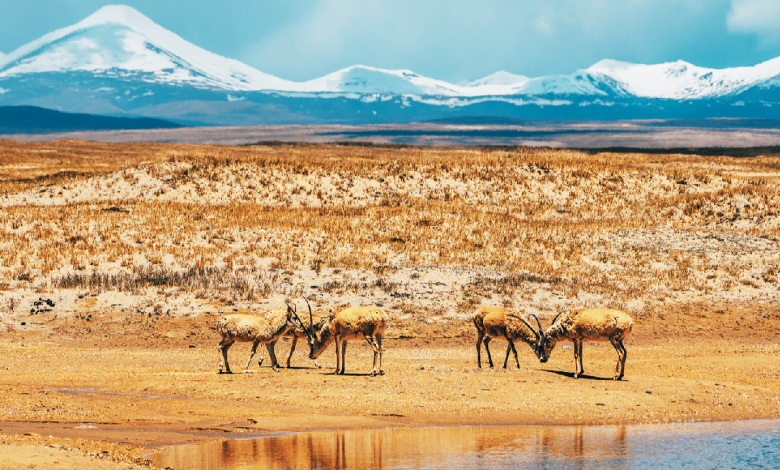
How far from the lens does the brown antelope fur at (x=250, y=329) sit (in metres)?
20.3

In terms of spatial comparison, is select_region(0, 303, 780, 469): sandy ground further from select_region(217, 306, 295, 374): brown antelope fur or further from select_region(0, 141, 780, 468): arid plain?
select_region(217, 306, 295, 374): brown antelope fur

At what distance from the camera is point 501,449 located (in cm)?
1463

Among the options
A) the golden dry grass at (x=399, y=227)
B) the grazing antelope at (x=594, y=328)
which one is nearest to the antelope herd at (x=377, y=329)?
the grazing antelope at (x=594, y=328)

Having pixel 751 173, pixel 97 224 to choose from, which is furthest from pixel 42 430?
pixel 751 173

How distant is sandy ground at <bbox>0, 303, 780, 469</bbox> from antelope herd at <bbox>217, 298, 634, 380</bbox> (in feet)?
2.25

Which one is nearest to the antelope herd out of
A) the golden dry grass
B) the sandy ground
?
the sandy ground

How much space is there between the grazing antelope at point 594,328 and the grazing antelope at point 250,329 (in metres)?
7.14

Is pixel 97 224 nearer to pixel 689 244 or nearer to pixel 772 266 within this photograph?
pixel 689 244

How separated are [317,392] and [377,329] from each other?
7.77 feet

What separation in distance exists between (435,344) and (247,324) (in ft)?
30.5

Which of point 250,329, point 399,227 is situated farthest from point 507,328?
point 399,227

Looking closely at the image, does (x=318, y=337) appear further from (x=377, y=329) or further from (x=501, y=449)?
(x=501, y=449)

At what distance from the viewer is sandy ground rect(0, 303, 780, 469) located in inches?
594

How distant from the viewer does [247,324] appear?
20.4 meters
